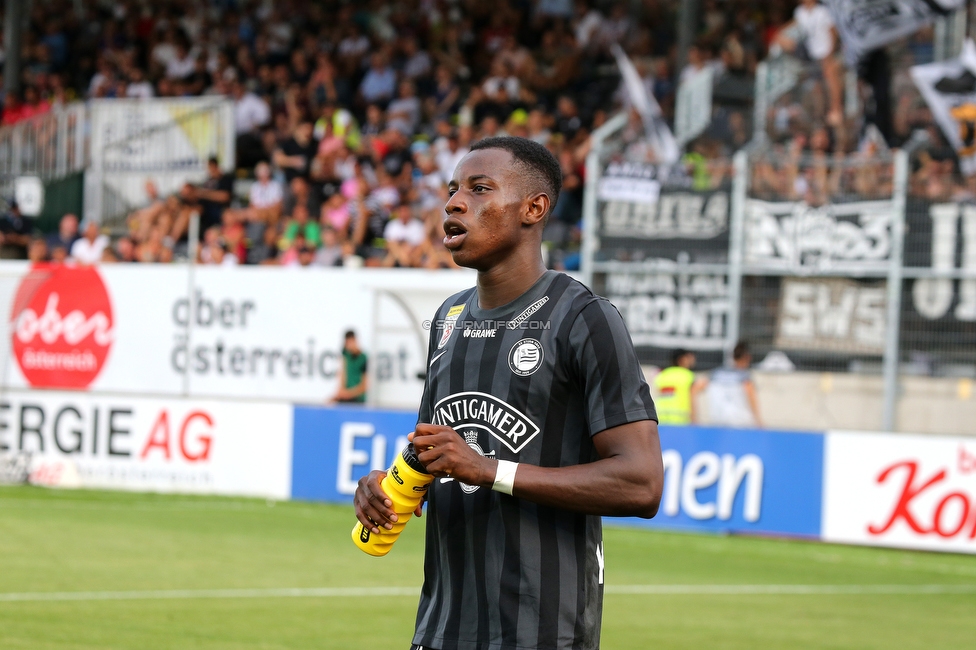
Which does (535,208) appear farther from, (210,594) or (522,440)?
(210,594)

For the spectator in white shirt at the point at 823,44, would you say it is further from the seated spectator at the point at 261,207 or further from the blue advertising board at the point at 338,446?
the seated spectator at the point at 261,207

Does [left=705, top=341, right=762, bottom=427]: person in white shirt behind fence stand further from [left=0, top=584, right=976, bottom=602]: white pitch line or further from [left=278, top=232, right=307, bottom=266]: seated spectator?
[left=278, top=232, right=307, bottom=266]: seated spectator

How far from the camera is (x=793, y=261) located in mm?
14664

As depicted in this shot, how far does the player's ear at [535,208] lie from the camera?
3.59 meters

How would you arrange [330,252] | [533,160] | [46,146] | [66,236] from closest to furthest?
[533,160], [330,252], [66,236], [46,146]

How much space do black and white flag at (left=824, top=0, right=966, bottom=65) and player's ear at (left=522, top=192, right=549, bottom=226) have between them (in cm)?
1314

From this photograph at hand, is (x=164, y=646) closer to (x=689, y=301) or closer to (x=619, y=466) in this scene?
(x=619, y=466)

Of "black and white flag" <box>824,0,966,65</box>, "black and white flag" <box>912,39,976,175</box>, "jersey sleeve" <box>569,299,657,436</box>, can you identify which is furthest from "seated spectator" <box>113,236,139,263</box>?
"jersey sleeve" <box>569,299,657,436</box>

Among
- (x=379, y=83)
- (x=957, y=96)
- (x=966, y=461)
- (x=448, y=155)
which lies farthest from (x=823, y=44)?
(x=379, y=83)

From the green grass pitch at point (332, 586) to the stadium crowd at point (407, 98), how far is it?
3.99 m

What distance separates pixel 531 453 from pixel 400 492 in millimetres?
330

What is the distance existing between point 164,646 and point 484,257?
17.0 feet

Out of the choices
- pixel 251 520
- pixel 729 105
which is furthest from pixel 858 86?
pixel 251 520

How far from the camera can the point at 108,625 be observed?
8594mm
